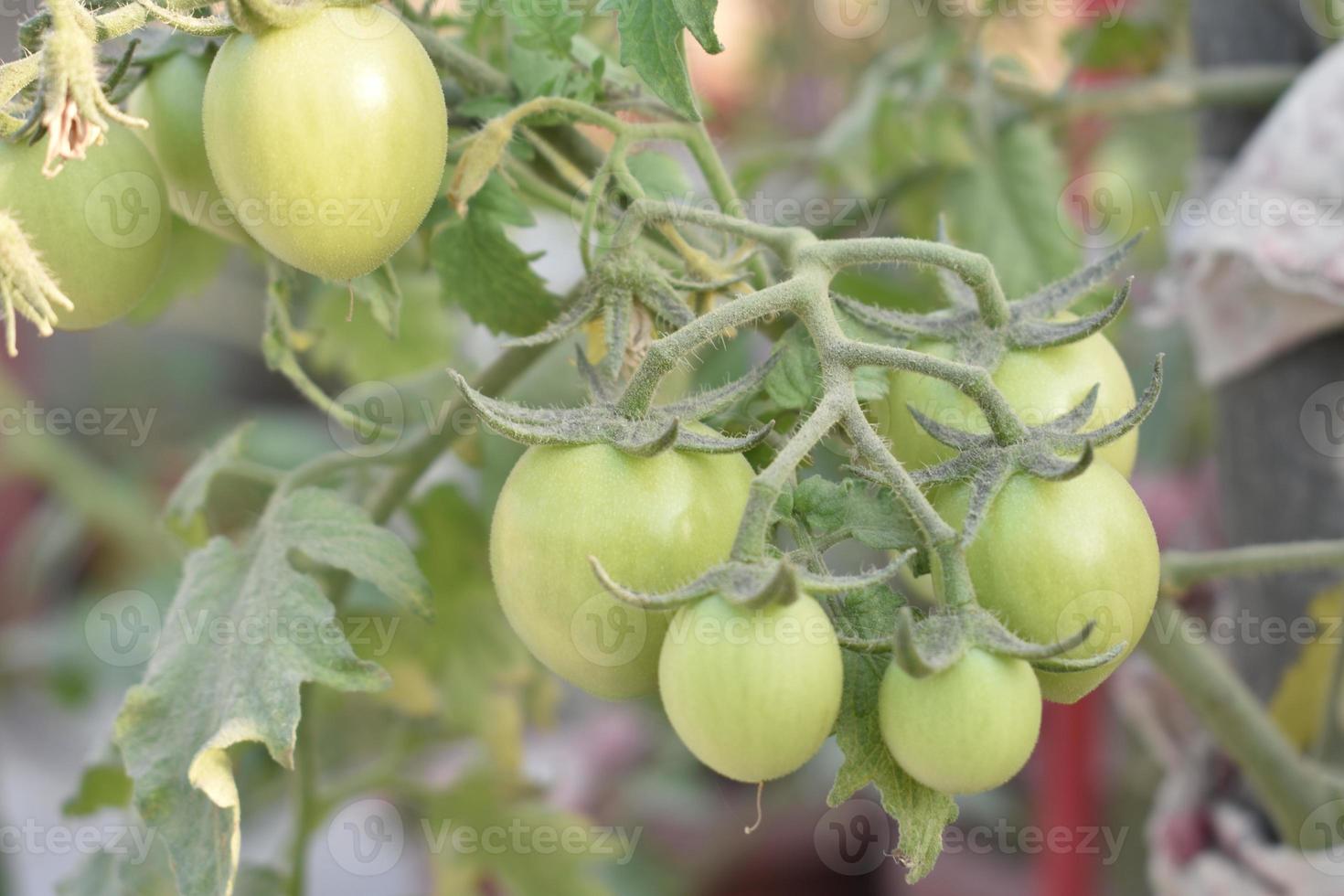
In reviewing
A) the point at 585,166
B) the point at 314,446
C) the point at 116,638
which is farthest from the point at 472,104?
the point at 314,446

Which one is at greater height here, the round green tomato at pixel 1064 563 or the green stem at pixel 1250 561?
the round green tomato at pixel 1064 563

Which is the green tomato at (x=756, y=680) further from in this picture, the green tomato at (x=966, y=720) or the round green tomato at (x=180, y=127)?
the round green tomato at (x=180, y=127)

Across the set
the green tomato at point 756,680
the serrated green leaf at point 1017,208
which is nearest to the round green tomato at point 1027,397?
the green tomato at point 756,680

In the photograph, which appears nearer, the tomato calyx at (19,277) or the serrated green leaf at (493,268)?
the tomato calyx at (19,277)

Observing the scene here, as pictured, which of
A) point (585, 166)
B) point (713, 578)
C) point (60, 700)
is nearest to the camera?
point (713, 578)

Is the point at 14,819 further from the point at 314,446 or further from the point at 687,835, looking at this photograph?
the point at 687,835

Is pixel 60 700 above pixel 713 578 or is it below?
below

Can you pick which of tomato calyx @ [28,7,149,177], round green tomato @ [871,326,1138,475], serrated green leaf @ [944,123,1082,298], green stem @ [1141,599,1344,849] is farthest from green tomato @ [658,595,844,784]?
serrated green leaf @ [944,123,1082,298]
